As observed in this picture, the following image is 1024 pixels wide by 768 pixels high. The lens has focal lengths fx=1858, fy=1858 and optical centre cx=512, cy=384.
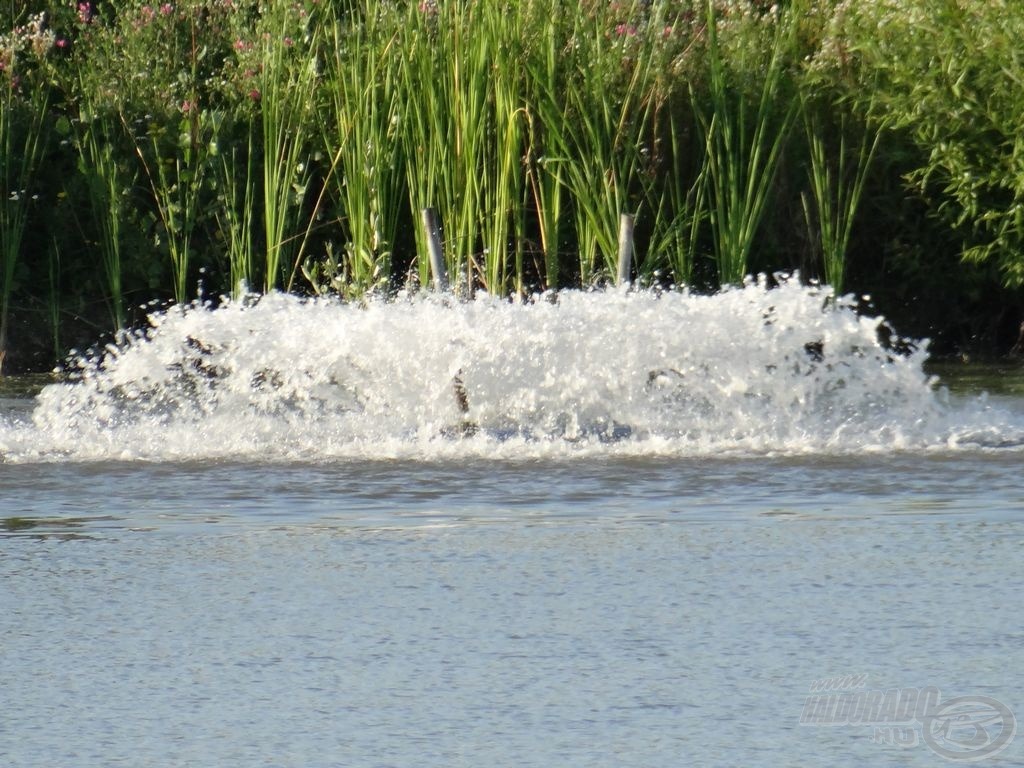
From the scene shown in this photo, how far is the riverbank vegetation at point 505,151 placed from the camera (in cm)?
1101

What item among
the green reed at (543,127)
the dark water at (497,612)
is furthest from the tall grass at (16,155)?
the dark water at (497,612)

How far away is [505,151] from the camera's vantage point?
10.9m

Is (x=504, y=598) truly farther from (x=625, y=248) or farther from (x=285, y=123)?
(x=285, y=123)

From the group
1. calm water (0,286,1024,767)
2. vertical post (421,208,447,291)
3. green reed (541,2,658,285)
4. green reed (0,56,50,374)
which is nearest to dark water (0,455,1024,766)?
calm water (0,286,1024,767)

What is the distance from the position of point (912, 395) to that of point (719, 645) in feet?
13.9

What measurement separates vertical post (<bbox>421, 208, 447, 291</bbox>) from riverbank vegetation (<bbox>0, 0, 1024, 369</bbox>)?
394 mm

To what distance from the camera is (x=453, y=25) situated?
1077cm

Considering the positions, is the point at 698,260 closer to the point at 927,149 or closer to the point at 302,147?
the point at 927,149

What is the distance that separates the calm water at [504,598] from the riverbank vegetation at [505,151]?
3230mm

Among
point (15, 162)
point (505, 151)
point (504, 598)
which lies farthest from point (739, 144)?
point (504, 598)

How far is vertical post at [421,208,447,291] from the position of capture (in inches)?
404

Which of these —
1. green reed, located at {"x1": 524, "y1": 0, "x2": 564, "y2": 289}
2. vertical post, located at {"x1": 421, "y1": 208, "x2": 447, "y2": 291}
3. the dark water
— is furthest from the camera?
green reed, located at {"x1": 524, "y1": 0, "x2": 564, "y2": 289}

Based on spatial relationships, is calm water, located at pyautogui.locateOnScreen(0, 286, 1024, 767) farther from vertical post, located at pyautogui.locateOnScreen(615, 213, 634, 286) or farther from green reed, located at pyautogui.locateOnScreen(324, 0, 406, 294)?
green reed, located at pyautogui.locateOnScreen(324, 0, 406, 294)

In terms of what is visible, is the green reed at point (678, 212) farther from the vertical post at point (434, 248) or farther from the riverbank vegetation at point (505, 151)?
the vertical post at point (434, 248)
